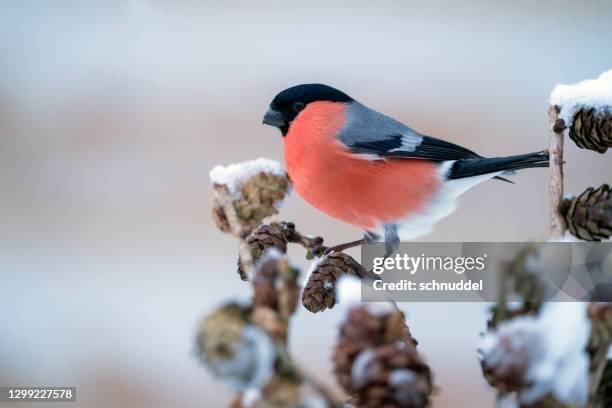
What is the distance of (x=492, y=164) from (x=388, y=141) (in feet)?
→ 0.47

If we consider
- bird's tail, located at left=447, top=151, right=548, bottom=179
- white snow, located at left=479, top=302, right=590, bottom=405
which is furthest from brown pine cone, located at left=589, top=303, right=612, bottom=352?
bird's tail, located at left=447, top=151, right=548, bottom=179

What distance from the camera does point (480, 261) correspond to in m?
0.50

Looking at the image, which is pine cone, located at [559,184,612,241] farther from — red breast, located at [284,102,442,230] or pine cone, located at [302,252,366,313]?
red breast, located at [284,102,442,230]

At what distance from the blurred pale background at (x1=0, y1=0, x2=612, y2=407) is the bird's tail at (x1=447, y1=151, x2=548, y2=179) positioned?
696 millimetres

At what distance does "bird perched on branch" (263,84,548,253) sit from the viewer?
29.7 inches

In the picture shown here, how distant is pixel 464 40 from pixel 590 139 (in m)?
1.38

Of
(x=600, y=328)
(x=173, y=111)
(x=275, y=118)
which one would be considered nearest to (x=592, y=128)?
(x=600, y=328)

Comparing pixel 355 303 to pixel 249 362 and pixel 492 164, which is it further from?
pixel 492 164

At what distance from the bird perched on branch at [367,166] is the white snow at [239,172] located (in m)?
0.32

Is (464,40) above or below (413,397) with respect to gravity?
Result: above

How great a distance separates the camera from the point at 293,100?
80 centimetres

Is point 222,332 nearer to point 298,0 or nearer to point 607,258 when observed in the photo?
point 607,258

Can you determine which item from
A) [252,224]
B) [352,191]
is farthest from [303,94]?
[252,224]

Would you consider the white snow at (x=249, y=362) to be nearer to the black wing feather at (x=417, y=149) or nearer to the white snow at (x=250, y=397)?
the white snow at (x=250, y=397)
